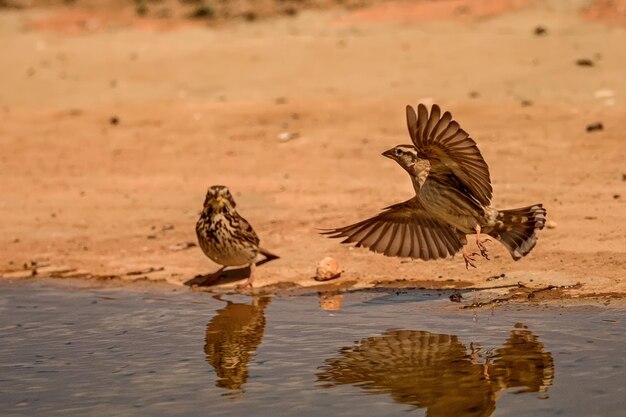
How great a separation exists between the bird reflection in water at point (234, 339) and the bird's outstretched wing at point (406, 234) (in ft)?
2.73

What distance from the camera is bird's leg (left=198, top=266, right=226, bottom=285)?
10.2 m

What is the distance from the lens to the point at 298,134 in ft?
46.5

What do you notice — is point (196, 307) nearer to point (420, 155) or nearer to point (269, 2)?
point (420, 155)

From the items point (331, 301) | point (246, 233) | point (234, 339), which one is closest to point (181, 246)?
point (246, 233)

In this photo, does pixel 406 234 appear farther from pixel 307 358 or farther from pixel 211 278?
pixel 307 358

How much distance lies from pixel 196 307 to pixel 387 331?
5.50ft

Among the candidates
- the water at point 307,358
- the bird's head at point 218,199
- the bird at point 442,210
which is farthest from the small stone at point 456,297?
the bird's head at point 218,199

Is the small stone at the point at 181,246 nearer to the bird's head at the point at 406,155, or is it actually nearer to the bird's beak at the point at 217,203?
the bird's beak at the point at 217,203

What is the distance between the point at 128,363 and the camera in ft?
25.5

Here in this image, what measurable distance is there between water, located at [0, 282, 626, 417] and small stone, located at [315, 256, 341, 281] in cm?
47

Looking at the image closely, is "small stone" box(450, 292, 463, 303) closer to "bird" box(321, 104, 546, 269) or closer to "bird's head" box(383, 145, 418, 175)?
"bird" box(321, 104, 546, 269)

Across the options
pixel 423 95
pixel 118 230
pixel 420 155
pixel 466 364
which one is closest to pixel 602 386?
pixel 466 364

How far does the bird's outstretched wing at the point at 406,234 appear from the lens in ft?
30.4

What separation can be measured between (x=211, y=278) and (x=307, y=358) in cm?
268
